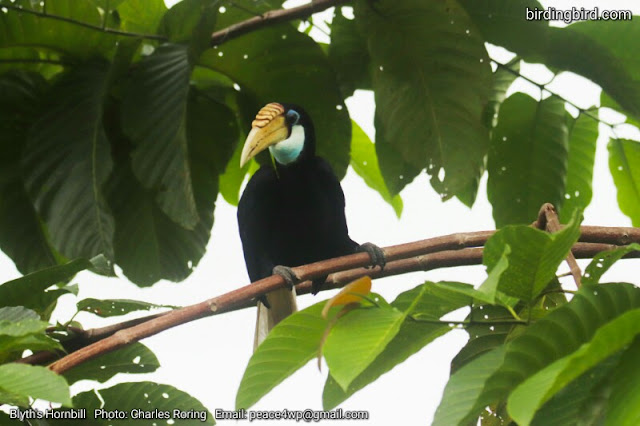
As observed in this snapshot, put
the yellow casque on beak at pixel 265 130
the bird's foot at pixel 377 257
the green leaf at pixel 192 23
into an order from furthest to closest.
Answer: the yellow casque on beak at pixel 265 130
the green leaf at pixel 192 23
the bird's foot at pixel 377 257

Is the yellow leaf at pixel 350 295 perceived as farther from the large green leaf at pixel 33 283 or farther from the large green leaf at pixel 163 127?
the large green leaf at pixel 163 127

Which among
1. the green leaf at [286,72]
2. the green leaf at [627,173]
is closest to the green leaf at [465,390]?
the green leaf at [627,173]

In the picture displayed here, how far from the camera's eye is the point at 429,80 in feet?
7.75

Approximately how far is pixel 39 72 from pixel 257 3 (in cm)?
71

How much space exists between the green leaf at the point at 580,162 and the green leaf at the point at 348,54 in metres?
0.60

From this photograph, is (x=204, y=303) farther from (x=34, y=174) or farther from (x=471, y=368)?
(x=34, y=174)

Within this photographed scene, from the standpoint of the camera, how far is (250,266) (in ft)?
9.48

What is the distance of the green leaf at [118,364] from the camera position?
177 centimetres

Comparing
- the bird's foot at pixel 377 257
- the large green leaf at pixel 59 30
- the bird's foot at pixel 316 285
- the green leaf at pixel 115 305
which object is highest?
the large green leaf at pixel 59 30

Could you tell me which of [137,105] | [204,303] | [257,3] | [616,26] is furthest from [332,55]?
[204,303]

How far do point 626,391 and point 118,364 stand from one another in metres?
1.06

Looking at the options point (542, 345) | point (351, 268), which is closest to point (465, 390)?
point (542, 345)

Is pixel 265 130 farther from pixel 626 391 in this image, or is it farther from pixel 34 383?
pixel 626 391

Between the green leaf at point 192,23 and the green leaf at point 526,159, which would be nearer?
the green leaf at point 192,23
